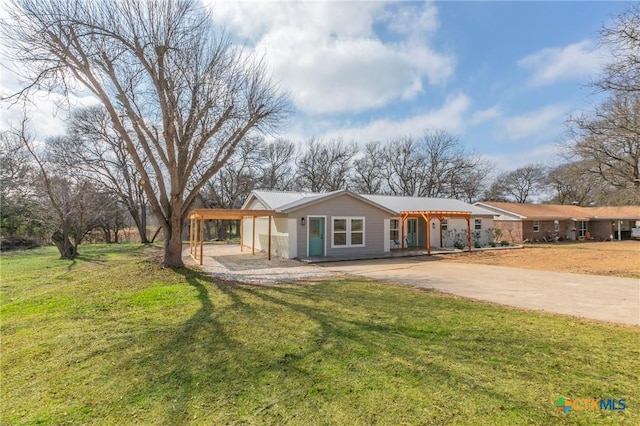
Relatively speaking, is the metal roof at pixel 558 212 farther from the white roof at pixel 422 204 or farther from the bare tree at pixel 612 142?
the bare tree at pixel 612 142

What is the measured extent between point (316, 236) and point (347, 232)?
1.68 metres

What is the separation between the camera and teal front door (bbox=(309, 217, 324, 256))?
15328 mm

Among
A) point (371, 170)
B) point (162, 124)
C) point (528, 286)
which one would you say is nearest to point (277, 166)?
point (371, 170)

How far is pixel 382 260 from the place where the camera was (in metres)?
15.0

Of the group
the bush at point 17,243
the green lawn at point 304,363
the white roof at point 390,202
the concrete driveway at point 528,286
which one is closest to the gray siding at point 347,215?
the white roof at point 390,202

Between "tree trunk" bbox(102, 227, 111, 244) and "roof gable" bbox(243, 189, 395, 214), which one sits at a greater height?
"roof gable" bbox(243, 189, 395, 214)

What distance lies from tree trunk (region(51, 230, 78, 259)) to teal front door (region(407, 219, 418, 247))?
18875 mm

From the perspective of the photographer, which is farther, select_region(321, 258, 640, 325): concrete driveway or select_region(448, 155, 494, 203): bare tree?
select_region(448, 155, 494, 203): bare tree

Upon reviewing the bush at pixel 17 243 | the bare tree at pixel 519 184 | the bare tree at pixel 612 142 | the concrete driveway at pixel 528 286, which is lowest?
the concrete driveway at pixel 528 286

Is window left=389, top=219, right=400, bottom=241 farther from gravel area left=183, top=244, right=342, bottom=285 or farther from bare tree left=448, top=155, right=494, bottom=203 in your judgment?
bare tree left=448, top=155, right=494, bottom=203

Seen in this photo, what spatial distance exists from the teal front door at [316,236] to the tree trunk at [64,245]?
475 inches

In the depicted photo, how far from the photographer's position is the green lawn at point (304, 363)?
2.73 m

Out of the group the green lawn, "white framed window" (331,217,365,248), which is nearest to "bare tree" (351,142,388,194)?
"white framed window" (331,217,365,248)

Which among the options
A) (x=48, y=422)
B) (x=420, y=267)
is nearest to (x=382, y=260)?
(x=420, y=267)
